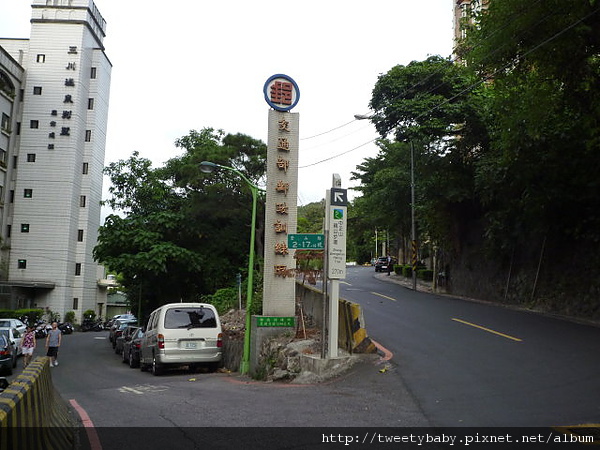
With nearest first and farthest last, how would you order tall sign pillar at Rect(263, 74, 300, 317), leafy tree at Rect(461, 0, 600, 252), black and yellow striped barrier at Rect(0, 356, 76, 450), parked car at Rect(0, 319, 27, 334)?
black and yellow striped barrier at Rect(0, 356, 76, 450) < leafy tree at Rect(461, 0, 600, 252) < tall sign pillar at Rect(263, 74, 300, 317) < parked car at Rect(0, 319, 27, 334)

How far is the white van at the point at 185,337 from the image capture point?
49.6ft

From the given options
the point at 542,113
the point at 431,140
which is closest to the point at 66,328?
the point at 431,140

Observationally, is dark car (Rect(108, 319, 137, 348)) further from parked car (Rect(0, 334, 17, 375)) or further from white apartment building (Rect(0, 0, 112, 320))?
white apartment building (Rect(0, 0, 112, 320))

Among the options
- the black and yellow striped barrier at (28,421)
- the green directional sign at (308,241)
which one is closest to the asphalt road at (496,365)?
the green directional sign at (308,241)

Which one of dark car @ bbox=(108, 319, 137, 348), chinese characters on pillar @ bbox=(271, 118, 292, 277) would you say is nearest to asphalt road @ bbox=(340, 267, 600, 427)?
chinese characters on pillar @ bbox=(271, 118, 292, 277)

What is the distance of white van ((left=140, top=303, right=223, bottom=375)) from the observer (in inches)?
595

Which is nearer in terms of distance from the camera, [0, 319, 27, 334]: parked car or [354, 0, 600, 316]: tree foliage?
[354, 0, 600, 316]: tree foliage

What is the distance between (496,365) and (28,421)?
8670 mm

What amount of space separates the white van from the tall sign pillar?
1.93 meters

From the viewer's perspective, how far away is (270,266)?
55.3 ft

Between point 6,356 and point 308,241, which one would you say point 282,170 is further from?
point 6,356

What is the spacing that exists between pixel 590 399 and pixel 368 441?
3.89 m

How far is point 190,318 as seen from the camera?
613 inches

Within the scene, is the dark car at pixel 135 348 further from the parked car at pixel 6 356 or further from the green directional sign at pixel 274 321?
the green directional sign at pixel 274 321
